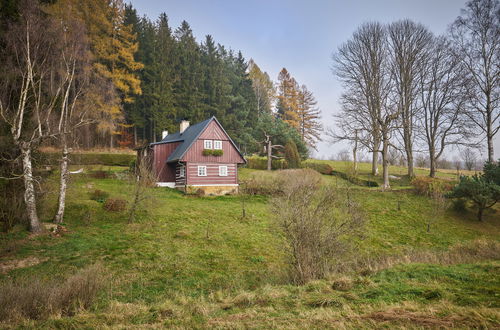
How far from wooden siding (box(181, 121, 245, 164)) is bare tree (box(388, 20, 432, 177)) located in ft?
54.7

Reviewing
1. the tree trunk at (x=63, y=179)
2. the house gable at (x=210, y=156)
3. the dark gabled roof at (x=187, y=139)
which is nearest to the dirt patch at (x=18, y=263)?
the tree trunk at (x=63, y=179)

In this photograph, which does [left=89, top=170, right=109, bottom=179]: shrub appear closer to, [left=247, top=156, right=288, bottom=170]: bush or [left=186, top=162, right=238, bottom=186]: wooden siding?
[left=186, top=162, right=238, bottom=186]: wooden siding

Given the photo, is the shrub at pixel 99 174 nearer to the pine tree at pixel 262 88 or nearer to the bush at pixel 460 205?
the bush at pixel 460 205

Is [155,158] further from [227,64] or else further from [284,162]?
[227,64]

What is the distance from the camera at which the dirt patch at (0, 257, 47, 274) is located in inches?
361

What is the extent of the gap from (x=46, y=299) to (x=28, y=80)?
10409 mm

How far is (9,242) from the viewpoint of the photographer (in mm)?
10859

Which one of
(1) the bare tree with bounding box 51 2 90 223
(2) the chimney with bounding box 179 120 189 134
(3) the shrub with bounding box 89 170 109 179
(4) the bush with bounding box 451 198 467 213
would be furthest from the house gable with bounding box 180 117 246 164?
(4) the bush with bounding box 451 198 467 213

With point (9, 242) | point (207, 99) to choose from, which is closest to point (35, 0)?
point (9, 242)

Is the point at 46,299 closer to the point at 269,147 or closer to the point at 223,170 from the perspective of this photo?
the point at 223,170

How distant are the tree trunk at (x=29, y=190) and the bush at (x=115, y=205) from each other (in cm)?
421

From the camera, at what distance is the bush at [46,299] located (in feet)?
18.2

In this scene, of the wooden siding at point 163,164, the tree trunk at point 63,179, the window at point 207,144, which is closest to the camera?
the tree trunk at point 63,179

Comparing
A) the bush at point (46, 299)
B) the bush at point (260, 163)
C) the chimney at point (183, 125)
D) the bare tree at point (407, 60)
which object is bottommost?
the bush at point (46, 299)
